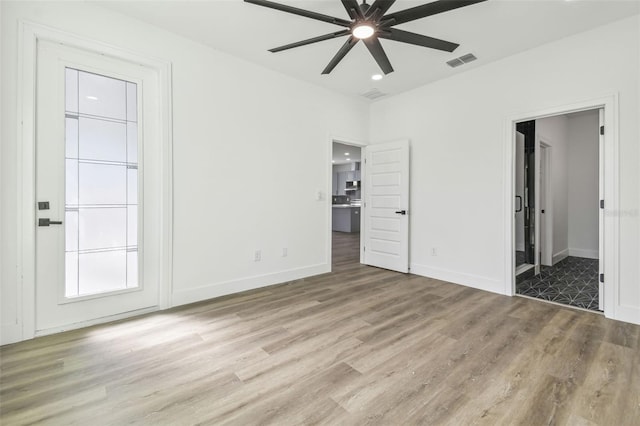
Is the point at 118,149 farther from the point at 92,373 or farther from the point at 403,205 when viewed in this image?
the point at 403,205

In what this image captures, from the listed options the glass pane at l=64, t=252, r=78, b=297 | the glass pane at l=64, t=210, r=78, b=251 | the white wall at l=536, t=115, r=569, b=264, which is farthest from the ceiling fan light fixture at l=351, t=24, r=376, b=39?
the white wall at l=536, t=115, r=569, b=264

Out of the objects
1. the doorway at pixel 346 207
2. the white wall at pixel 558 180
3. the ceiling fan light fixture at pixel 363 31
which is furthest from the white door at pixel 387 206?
the white wall at pixel 558 180

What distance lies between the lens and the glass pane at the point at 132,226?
2.88 meters

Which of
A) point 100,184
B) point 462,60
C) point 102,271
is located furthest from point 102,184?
point 462,60

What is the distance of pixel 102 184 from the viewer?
2725 mm

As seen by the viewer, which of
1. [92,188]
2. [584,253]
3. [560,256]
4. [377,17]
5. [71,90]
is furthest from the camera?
[584,253]

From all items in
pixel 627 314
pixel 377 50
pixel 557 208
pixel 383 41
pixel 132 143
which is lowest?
pixel 627 314

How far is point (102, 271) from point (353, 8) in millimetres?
3160

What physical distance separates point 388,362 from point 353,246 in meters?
5.02

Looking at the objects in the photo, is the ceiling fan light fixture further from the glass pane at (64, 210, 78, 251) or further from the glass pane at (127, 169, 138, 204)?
the glass pane at (64, 210, 78, 251)

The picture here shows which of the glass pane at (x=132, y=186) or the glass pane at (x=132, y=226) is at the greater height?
the glass pane at (x=132, y=186)

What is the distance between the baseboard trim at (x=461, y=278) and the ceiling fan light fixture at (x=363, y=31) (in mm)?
3245

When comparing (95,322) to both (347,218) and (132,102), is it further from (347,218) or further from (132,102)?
(347,218)

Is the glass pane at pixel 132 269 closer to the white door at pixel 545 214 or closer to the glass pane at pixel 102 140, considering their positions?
the glass pane at pixel 102 140
